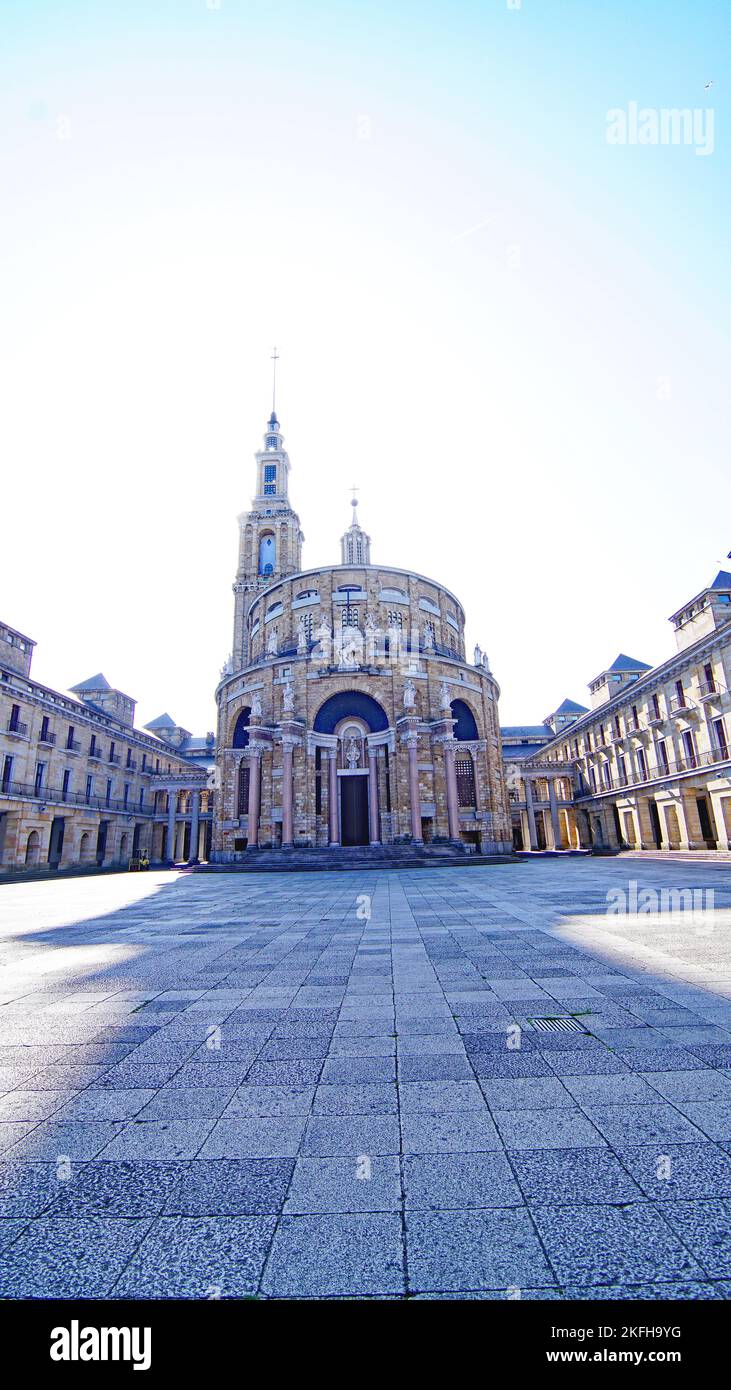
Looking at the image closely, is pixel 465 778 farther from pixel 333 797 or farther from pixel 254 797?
pixel 254 797

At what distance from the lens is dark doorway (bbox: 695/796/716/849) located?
3294 centimetres

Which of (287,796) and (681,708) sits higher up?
(681,708)

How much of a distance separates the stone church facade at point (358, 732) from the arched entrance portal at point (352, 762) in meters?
0.07

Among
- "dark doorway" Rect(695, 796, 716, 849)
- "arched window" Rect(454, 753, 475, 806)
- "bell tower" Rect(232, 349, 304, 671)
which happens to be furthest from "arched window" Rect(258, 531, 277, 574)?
"dark doorway" Rect(695, 796, 716, 849)

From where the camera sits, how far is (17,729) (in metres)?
33.0

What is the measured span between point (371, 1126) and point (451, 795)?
30.6 metres

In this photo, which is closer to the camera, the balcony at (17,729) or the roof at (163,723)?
the balcony at (17,729)

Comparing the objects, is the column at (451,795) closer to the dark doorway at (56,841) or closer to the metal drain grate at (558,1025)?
the dark doorway at (56,841)

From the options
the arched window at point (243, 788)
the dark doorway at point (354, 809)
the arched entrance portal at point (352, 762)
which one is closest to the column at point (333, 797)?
the arched entrance portal at point (352, 762)

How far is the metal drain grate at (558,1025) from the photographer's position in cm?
436

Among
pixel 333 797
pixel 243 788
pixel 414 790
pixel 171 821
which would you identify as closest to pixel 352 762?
pixel 333 797

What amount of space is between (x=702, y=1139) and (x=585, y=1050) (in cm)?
115

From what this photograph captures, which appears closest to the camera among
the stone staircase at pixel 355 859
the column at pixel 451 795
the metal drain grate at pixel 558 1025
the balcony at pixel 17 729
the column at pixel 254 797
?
the metal drain grate at pixel 558 1025

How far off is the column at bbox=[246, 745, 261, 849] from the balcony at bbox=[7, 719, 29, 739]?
521 inches
